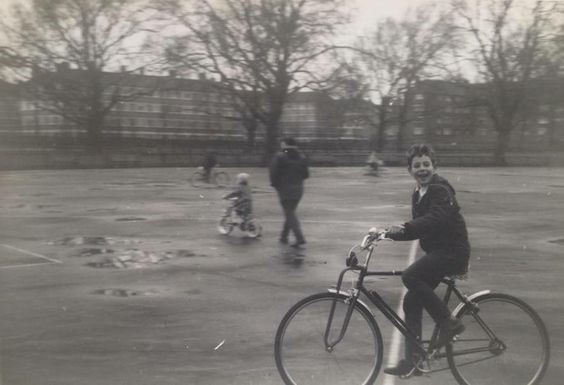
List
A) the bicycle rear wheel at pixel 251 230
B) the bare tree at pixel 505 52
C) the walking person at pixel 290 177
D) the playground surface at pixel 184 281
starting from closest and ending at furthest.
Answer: the playground surface at pixel 184 281, the bare tree at pixel 505 52, the walking person at pixel 290 177, the bicycle rear wheel at pixel 251 230

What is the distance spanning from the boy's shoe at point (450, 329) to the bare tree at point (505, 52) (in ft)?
12.5

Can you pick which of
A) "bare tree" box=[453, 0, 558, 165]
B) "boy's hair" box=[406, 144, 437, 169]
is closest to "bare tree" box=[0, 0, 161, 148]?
"bare tree" box=[453, 0, 558, 165]

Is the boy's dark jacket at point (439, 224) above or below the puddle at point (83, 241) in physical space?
above

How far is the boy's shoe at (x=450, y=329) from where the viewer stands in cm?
365

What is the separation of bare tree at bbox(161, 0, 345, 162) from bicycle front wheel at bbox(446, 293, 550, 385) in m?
33.0

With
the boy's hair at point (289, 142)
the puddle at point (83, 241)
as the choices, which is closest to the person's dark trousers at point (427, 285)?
the boy's hair at point (289, 142)

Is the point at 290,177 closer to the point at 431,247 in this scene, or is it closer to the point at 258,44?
the point at 431,247

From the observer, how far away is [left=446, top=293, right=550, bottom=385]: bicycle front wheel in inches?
144

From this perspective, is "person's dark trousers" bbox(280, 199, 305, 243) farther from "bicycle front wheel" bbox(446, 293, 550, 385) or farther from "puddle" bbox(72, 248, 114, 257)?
"bicycle front wheel" bbox(446, 293, 550, 385)

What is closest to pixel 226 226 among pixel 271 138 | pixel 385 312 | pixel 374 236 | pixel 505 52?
pixel 505 52

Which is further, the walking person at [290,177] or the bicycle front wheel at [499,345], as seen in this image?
the walking person at [290,177]

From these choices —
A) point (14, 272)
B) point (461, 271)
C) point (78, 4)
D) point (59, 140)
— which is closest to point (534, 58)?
point (461, 271)

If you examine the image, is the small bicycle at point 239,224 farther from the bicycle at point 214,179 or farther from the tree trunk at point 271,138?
the tree trunk at point 271,138

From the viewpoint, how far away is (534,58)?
7793mm
